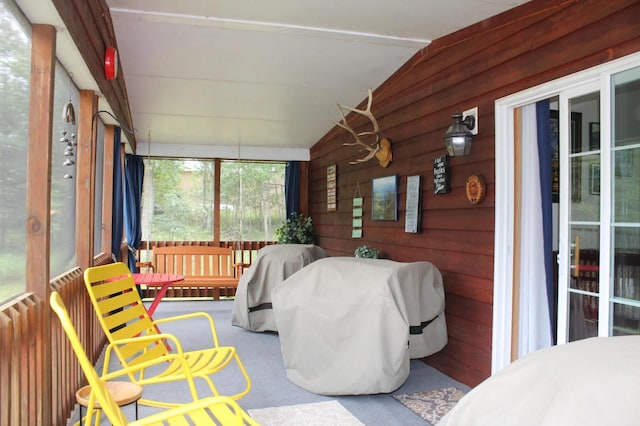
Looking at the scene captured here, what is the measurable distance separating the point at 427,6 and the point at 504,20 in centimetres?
54

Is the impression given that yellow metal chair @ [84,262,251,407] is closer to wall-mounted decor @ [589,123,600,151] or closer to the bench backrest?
wall-mounted decor @ [589,123,600,151]

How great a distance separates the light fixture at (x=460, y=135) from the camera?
12.6 ft

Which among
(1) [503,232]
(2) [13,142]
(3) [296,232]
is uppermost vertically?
(2) [13,142]

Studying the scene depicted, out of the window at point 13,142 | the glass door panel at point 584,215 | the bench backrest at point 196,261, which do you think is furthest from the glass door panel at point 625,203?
the bench backrest at point 196,261

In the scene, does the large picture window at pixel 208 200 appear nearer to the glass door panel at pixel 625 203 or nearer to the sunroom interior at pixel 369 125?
the sunroom interior at pixel 369 125

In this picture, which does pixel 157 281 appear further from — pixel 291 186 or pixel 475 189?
pixel 291 186

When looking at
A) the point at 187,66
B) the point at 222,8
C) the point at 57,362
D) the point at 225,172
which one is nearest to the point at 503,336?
the point at 57,362

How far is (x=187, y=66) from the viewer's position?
16.4 feet

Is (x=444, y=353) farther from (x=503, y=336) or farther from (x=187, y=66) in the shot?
(x=187, y=66)

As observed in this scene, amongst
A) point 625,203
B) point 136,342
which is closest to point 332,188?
point 136,342

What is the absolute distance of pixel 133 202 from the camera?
7738mm

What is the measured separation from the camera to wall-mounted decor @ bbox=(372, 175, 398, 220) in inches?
203

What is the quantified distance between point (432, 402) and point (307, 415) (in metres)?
0.89

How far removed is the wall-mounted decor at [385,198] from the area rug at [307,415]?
2.33 m
